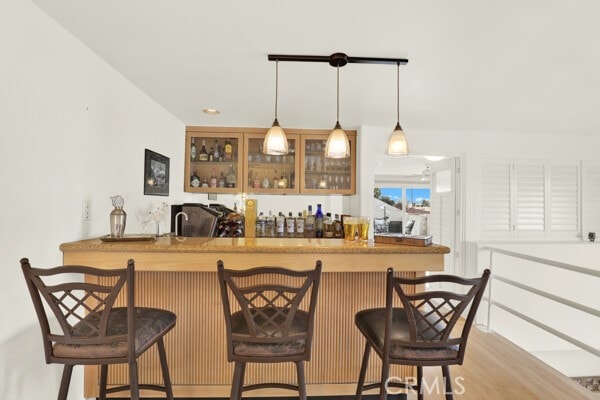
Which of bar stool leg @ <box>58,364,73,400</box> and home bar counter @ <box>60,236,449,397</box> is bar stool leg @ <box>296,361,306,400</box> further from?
bar stool leg @ <box>58,364,73,400</box>

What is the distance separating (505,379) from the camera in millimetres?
2334

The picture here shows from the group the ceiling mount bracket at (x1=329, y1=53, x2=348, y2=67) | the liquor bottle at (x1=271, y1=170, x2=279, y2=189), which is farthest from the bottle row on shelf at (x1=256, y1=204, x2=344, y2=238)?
the ceiling mount bracket at (x1=329, y1=53, x2=348, y2=67)

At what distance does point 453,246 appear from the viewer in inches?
152

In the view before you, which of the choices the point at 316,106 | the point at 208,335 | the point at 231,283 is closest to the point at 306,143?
the point at 316,106

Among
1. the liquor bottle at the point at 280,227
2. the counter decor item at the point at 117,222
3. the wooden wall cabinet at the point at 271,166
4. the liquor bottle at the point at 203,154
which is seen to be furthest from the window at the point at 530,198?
the counter decor item at the point at 117,222

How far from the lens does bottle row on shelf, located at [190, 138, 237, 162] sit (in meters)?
3.75

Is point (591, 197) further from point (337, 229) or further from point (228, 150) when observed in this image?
point (228, 150)

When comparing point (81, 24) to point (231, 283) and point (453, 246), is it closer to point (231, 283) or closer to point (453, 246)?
point (231, 283)

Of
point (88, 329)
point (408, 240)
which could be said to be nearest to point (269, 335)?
point (88, 329)

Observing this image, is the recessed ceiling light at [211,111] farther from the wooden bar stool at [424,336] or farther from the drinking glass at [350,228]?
the wooden bar stool at [424,336]

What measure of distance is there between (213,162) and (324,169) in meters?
1.33

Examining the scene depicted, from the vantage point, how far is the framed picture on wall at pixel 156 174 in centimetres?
271

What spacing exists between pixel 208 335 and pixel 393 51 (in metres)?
2.11

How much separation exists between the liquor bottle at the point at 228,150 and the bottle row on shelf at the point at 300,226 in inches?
32.4
